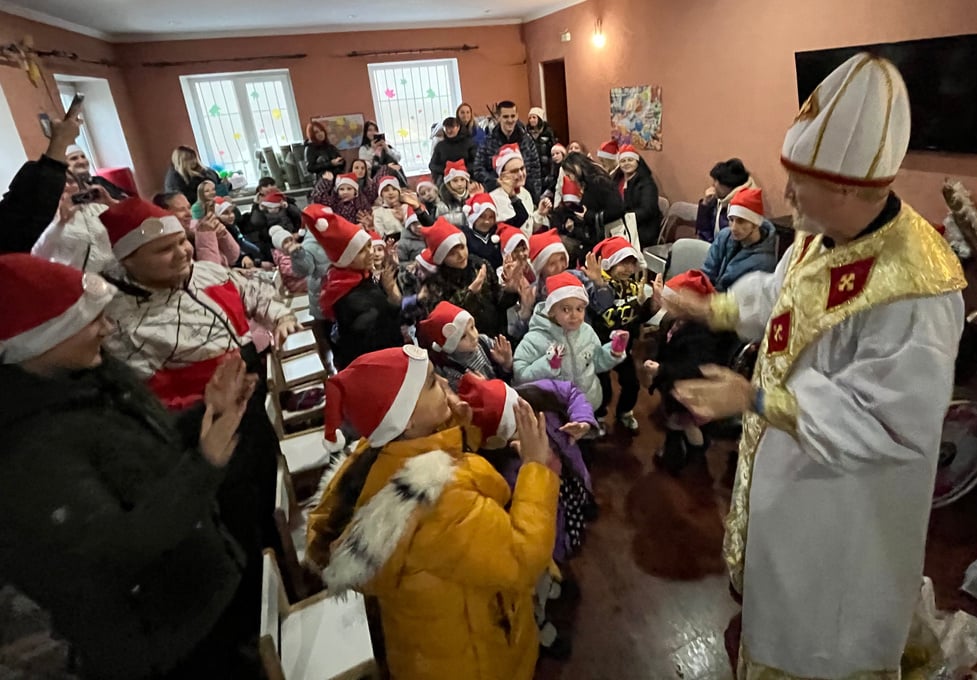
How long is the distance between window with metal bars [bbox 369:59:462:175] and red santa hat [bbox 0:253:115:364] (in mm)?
7982

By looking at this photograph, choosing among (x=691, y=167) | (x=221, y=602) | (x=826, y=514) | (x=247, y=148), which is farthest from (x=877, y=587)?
(x=247, y=148)

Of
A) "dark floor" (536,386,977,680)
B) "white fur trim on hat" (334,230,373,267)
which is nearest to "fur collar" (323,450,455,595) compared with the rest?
"dark floor" (536,386,977,680)

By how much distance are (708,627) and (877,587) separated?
84 centimetres

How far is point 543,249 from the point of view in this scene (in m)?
3.03

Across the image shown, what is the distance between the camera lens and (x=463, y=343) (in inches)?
92.3

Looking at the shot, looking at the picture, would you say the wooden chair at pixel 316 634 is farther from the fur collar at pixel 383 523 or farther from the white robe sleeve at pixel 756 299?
the white robe sleeve at pixel 756 299

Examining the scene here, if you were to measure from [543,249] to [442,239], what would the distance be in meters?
0.54

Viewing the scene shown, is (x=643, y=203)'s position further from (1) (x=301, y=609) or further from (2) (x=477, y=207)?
(1) (x=301, y=609)

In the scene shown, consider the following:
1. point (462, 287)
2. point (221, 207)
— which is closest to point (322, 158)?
point (221, 207)

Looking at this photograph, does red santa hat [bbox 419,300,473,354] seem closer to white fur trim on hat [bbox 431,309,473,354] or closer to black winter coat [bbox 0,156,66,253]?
white fur trim on hat [bbox 431,309,473,354]

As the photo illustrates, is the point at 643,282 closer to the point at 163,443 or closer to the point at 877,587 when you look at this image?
the point at 877,587

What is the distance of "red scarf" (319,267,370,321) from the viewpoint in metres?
2.95

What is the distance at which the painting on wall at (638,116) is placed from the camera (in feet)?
19.8

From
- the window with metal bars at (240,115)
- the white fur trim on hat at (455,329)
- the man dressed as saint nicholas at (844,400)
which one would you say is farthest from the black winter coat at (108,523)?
the window with metal bars at (240,115)
